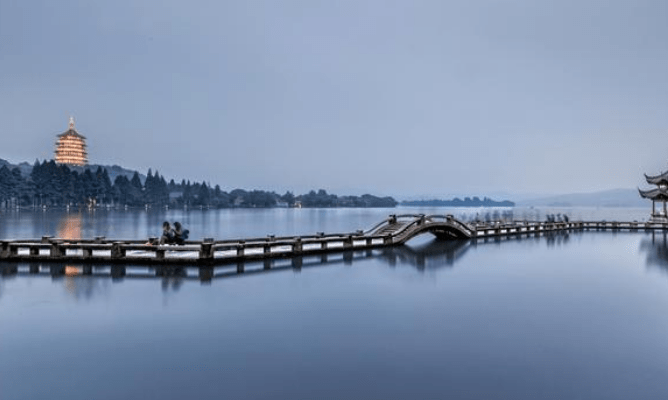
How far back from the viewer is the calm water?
777 centimetres

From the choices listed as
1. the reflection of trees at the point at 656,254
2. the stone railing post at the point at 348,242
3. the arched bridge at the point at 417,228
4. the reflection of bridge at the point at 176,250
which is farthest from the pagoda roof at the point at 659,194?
the stone railing post at the point at 348,242

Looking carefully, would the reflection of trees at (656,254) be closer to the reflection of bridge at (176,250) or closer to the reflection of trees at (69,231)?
the reflection of bridge at (176,250)

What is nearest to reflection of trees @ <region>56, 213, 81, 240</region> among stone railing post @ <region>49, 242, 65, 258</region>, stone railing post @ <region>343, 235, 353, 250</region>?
stone railing post @ <region>49, 242, 65, 258</region>

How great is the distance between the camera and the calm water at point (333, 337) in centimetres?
777

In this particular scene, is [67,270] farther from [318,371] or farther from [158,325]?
[318,371]

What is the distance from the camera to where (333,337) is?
1062 centimetres

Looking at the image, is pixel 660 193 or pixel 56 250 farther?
pixel 660 193

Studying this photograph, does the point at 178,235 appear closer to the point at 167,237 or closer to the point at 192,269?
the point at 167,237

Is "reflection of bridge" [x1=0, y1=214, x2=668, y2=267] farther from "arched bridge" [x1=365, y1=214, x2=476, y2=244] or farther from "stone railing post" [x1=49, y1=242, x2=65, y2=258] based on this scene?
"arched bridge" [x1=365, y1=214, x2=476, y2=244]

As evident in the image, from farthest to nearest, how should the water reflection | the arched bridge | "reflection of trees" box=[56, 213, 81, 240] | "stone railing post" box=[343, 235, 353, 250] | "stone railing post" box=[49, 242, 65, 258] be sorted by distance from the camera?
"reflection of trees" box=[56, 213, 81, 240] < the arched bridge < "stone railing post" box=[343, 235, 353, 250] < "stone railing post" box=[49, 242, 65, 258] < the water reflection

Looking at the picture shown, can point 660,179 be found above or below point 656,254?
above

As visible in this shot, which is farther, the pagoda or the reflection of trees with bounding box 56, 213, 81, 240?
the pagoda

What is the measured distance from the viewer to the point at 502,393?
7.54m

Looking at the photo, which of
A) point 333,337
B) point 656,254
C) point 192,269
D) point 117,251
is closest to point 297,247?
point 192,269
